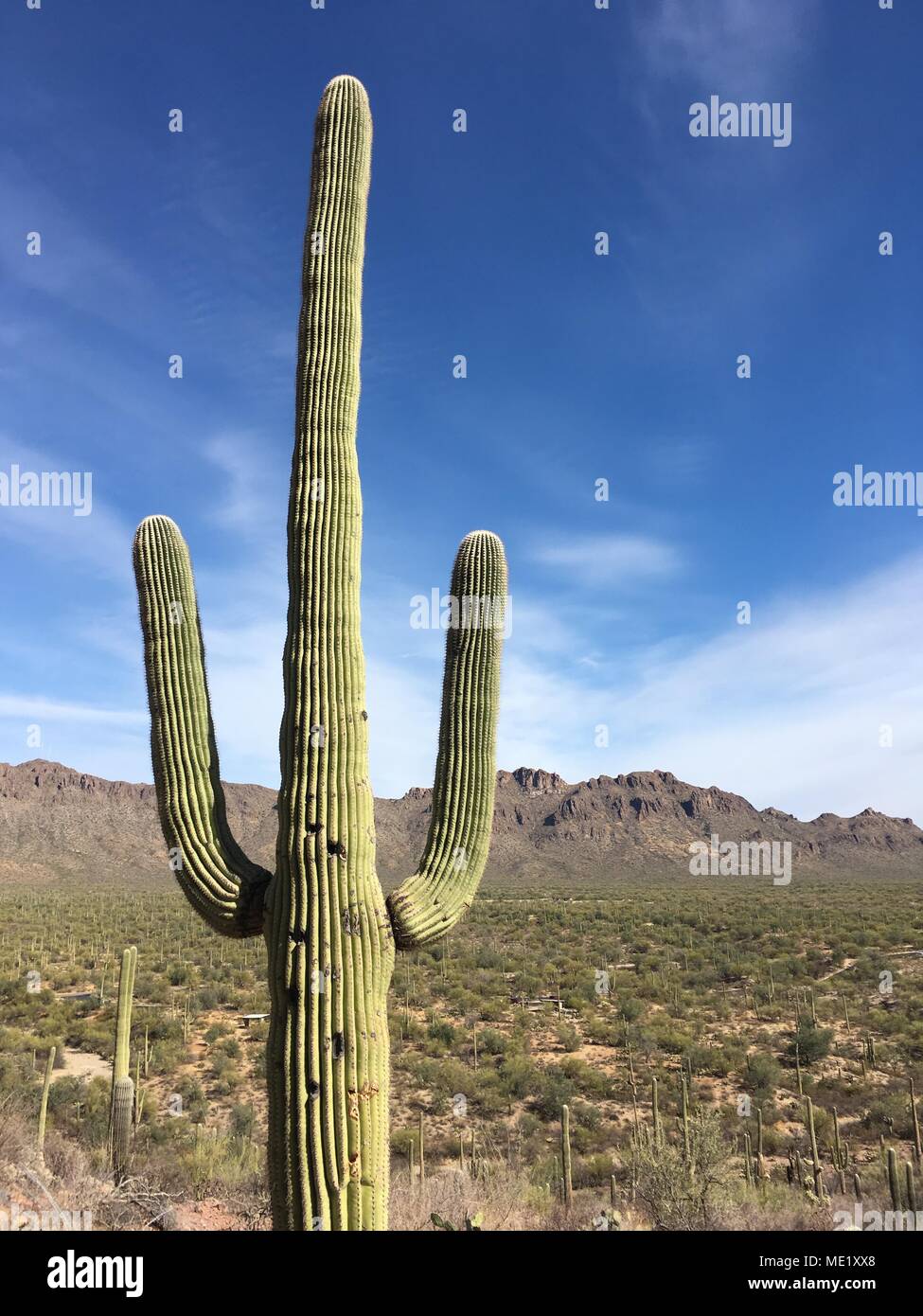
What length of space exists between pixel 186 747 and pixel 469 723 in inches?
75.2

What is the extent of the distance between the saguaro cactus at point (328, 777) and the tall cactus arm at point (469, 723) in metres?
0.01

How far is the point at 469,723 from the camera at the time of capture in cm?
589

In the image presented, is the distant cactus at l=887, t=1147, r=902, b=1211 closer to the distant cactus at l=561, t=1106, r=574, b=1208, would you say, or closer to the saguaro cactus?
the distant cactus at l=561, t=1106, r=574, b=1208

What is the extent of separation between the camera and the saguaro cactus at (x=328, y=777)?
4.47 m

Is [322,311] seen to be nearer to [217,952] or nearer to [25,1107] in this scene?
[25,1107]

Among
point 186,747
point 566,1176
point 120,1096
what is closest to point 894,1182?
point 566,1176

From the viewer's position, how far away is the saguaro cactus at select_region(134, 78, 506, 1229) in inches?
176

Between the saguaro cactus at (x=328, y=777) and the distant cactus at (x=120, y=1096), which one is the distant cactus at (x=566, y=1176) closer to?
the distant cactus at (x=120, y=1096)

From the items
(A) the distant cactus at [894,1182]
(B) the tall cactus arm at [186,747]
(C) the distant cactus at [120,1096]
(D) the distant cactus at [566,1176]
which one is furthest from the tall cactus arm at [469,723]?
(A) the distant cactus at [894,1182]

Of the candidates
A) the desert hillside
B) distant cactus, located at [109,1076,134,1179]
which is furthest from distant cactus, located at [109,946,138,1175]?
the desert hillside

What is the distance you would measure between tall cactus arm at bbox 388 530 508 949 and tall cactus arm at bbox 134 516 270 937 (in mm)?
1237

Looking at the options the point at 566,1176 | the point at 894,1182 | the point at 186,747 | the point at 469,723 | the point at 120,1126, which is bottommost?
the point at 566,1176

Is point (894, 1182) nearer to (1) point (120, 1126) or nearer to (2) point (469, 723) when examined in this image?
(2) point (469, 723)
